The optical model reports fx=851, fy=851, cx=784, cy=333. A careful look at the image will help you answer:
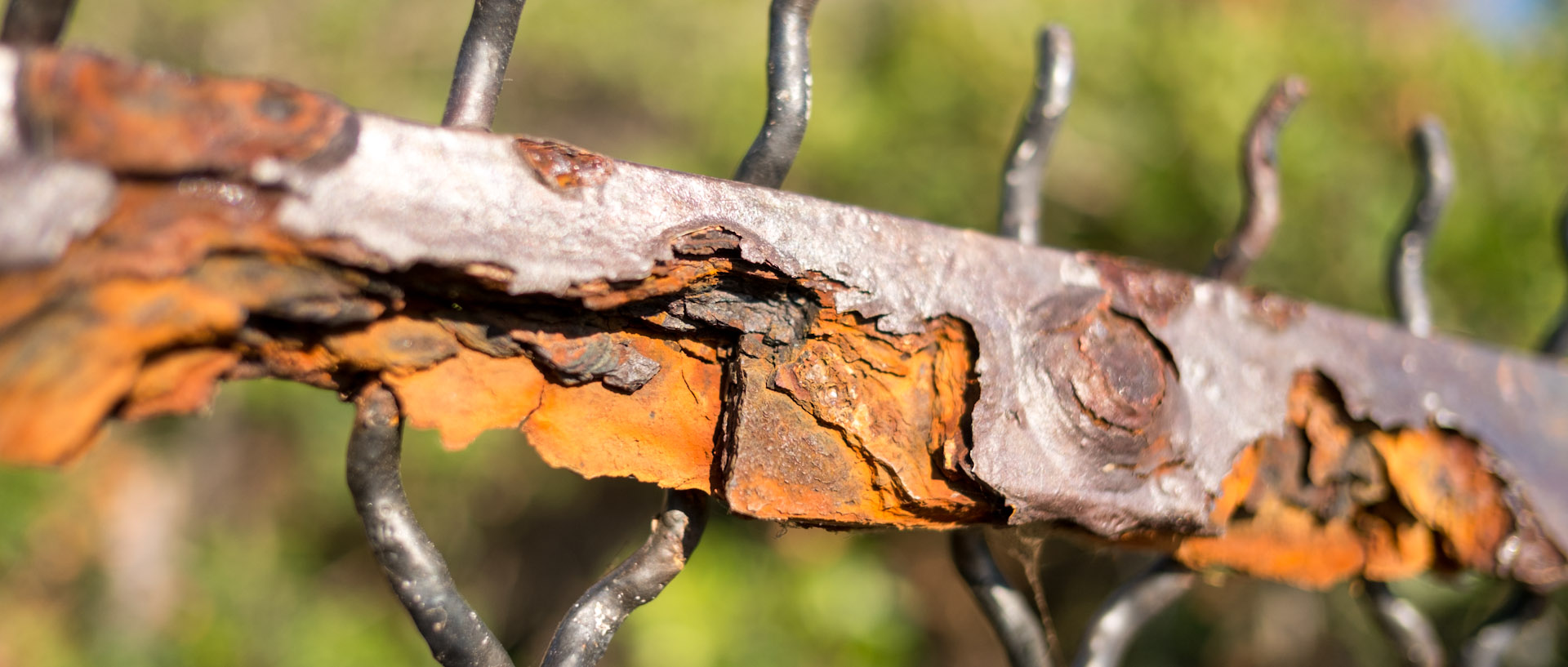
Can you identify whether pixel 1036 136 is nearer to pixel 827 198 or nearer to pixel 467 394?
pixel 467 394

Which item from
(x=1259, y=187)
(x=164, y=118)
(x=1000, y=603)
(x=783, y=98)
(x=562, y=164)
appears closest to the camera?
(x=164, y=118)

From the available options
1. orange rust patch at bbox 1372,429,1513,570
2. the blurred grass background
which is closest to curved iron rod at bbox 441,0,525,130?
orange rust patch at bbox 1372,429,1513,570

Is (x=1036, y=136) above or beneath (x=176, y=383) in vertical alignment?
above

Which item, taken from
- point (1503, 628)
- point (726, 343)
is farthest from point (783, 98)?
point (1503, 628)

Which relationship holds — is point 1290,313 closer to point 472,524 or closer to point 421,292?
point 421,292

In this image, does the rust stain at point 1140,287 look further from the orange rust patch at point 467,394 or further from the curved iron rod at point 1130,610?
the orange rust patch at point 467,394

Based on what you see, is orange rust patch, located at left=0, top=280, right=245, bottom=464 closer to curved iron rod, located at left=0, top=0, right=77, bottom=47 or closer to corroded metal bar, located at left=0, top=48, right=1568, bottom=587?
corroded metal bar, located at left=0, top=48, right=1568, bottom=587

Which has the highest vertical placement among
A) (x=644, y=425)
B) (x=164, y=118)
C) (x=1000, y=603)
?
(x=164, y=118)

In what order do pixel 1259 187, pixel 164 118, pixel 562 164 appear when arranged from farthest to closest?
1. pixel 1259 187
2. pixel 562 164
3. pixel 164 118
